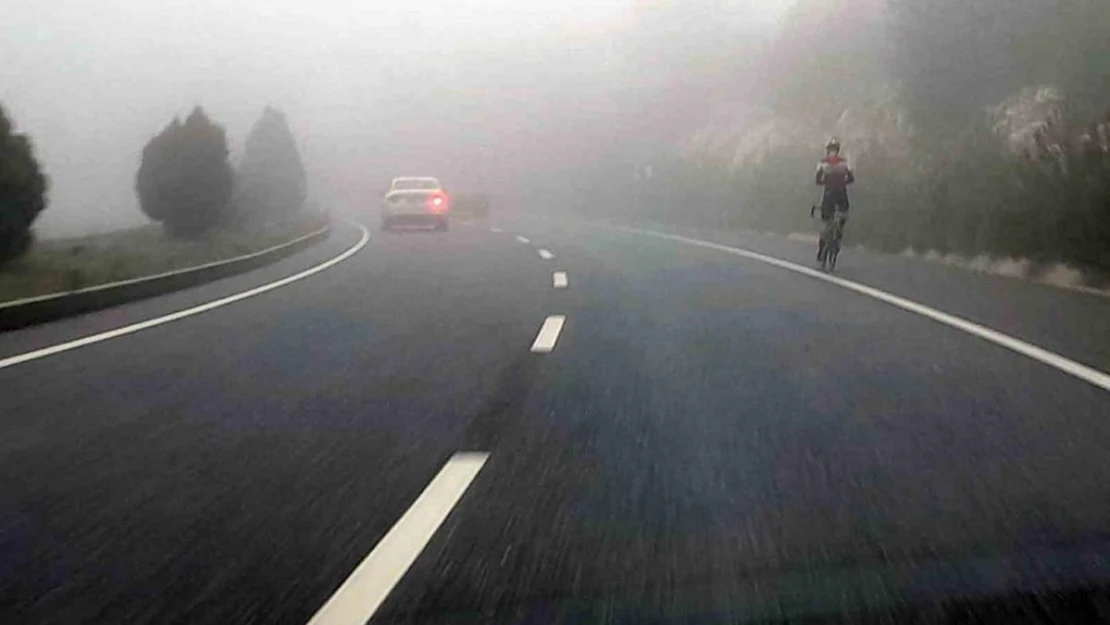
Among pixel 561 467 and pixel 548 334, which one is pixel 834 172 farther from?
pixel 561 467

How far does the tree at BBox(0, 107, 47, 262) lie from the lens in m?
21.5

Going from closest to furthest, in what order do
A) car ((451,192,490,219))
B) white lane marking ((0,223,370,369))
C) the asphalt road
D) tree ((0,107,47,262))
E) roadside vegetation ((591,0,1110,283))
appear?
the asphalt road
white lane marking ((0,223,370,369))
roadside vegetation ((591,0,1110,283))
tree ((0,107,47,262))
car ((451,192,490,219))

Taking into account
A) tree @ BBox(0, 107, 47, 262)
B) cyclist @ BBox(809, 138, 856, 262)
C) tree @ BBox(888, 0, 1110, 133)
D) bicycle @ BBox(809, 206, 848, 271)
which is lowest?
tree @ BBox(0, 107, 47, 262)

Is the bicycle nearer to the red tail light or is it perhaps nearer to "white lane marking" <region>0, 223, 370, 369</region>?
"white lane marking" <region>0, 223, 370, 369</region>

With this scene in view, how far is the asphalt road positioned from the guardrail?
0.95 meters

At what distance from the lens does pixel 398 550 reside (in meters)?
4.91

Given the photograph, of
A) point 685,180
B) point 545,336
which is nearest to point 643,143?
point 685,180

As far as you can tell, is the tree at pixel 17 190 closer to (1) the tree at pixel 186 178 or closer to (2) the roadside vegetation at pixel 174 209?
(2) the roadside vegetation at pixel 174 209

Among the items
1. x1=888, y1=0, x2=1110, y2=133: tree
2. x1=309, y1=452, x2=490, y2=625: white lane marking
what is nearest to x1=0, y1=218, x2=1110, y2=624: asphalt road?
x1=309, y1=452, x2=490, y2=625: white lane marking

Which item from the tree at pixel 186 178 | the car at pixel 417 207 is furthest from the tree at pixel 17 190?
the car at pixel 417 207

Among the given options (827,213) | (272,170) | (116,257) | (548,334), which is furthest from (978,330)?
(272,170)

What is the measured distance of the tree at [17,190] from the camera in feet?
70.6

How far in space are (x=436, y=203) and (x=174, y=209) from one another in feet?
26.0

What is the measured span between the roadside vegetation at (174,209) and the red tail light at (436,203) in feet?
11.5
